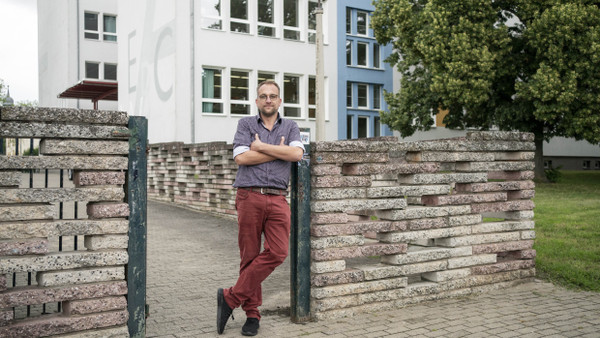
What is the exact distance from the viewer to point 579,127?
21.7 m

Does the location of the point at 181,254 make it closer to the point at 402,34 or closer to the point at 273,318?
the point at 273,318

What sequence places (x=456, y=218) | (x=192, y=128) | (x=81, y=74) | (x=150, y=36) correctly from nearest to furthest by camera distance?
(x=456, y=218)
(x=192, y=128)
(x=150, y=36)
(x=81, y=74)

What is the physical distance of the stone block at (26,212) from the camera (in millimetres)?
4156

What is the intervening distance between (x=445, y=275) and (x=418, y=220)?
0.67 m

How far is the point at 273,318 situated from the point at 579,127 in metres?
19.4

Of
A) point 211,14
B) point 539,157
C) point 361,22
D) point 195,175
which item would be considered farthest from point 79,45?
point 195,175

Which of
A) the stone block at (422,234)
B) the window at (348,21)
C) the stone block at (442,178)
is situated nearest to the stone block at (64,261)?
the stone block at (422,234)

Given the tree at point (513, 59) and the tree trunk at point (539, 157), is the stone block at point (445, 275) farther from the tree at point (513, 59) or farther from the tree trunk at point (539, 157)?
the tree trunk at point (539, 157)

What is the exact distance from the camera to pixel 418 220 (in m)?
5.99

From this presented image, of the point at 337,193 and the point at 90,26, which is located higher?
the point at 90,26

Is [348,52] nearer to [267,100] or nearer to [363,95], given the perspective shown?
[363,95]

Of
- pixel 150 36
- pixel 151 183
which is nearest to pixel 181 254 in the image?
pixel 151 183

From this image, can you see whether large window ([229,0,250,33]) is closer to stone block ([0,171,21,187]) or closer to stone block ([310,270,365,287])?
stone block ([310,270,365,287])

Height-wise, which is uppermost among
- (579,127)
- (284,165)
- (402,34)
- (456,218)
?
(402,34)
